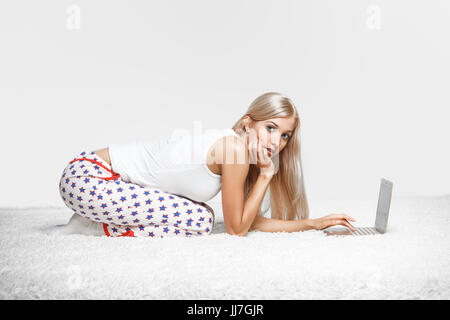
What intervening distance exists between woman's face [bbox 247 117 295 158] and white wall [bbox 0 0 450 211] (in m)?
0.98

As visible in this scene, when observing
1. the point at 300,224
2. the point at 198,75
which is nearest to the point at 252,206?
the point at 300,224

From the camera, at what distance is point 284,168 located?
56.5 inches

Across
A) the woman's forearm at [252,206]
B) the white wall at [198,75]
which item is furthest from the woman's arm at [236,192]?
the white wall at [198,75]

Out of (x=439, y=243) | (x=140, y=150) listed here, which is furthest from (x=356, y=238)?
(x=140, y=150)

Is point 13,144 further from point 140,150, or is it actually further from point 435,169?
point 435,169

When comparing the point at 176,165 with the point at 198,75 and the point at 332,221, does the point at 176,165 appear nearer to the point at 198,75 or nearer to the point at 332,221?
the point at 332,221

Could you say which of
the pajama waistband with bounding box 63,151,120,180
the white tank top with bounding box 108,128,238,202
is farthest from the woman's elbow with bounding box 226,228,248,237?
the pajama waistband with bounding box 63,151,120,180

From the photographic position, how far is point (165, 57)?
2.29 meters

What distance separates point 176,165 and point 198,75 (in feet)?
3.67

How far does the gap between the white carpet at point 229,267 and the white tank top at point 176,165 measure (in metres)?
0.16

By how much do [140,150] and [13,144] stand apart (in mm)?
1237

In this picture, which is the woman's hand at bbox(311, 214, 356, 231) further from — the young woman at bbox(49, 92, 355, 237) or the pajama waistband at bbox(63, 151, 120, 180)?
the pajama waistband at bbox(63, 151, 120, 180)

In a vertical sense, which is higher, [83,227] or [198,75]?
[198,75]

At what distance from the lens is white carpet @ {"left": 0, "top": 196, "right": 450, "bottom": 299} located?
29.8 inches
